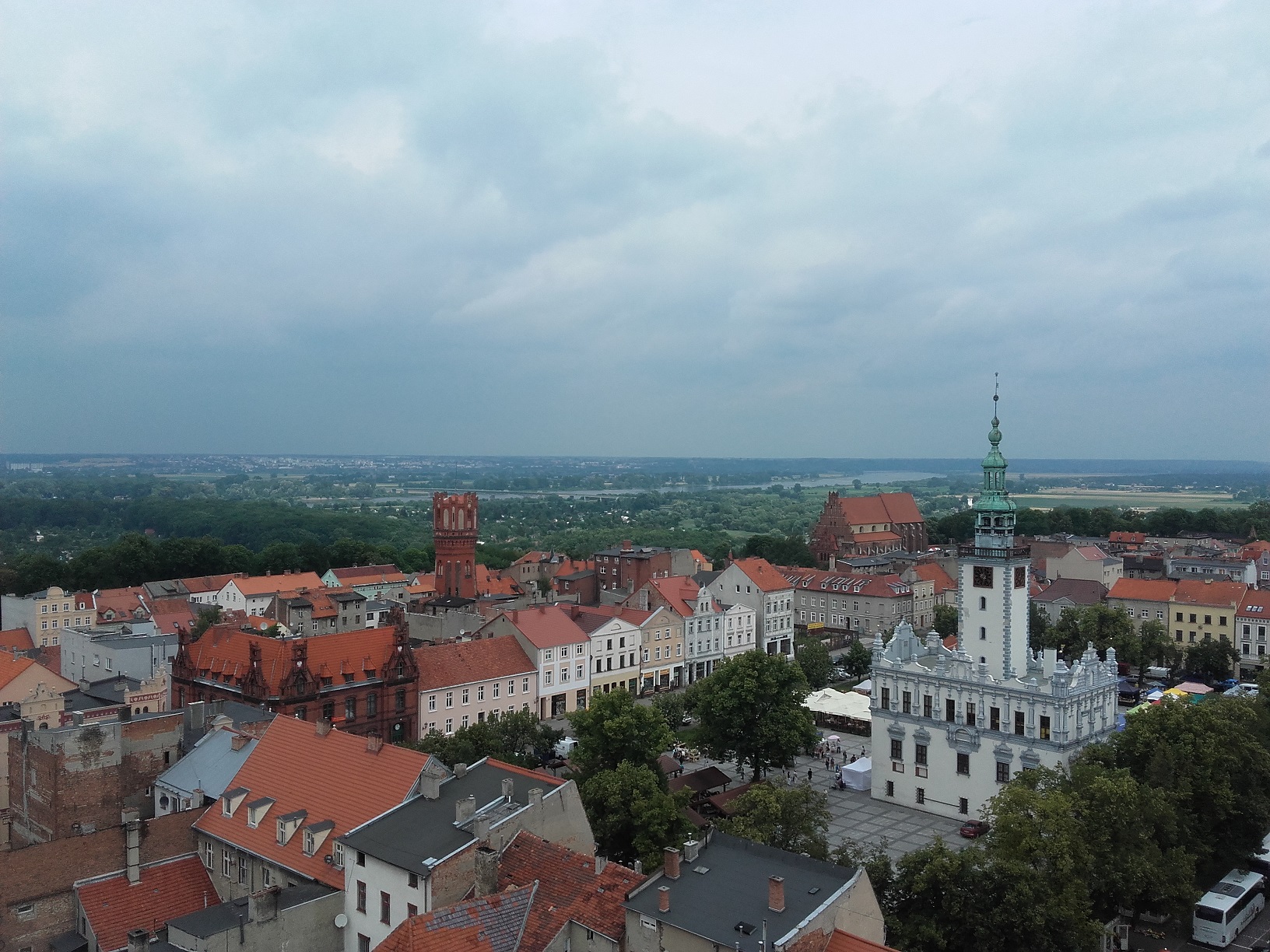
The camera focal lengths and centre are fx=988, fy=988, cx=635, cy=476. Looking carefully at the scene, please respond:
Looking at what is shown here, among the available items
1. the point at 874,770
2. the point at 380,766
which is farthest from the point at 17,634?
the point at 874,770

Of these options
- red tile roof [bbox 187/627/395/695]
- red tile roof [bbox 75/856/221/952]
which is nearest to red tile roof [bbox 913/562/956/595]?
red tile roof [bbox 187/627/395/695]

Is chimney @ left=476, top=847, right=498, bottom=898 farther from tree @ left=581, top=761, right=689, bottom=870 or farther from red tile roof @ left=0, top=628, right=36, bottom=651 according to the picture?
red tile roof @ left=0, top=628, right=36, bottom=651

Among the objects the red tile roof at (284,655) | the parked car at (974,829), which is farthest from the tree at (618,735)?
the red tile roof at (284,655)

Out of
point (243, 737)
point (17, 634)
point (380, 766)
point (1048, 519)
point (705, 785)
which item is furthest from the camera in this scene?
point (1048, 519)

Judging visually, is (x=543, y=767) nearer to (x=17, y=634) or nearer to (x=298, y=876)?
(x=298, y=876)

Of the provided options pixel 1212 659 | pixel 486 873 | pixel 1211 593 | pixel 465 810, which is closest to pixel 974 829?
pixel 486 873

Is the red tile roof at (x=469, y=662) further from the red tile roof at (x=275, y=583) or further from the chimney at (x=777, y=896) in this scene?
the red tile roof at (x=275, y=583)

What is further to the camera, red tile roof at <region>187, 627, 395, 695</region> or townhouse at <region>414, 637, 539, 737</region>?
townhouse at <region>414, 637, 539, 737</region>
